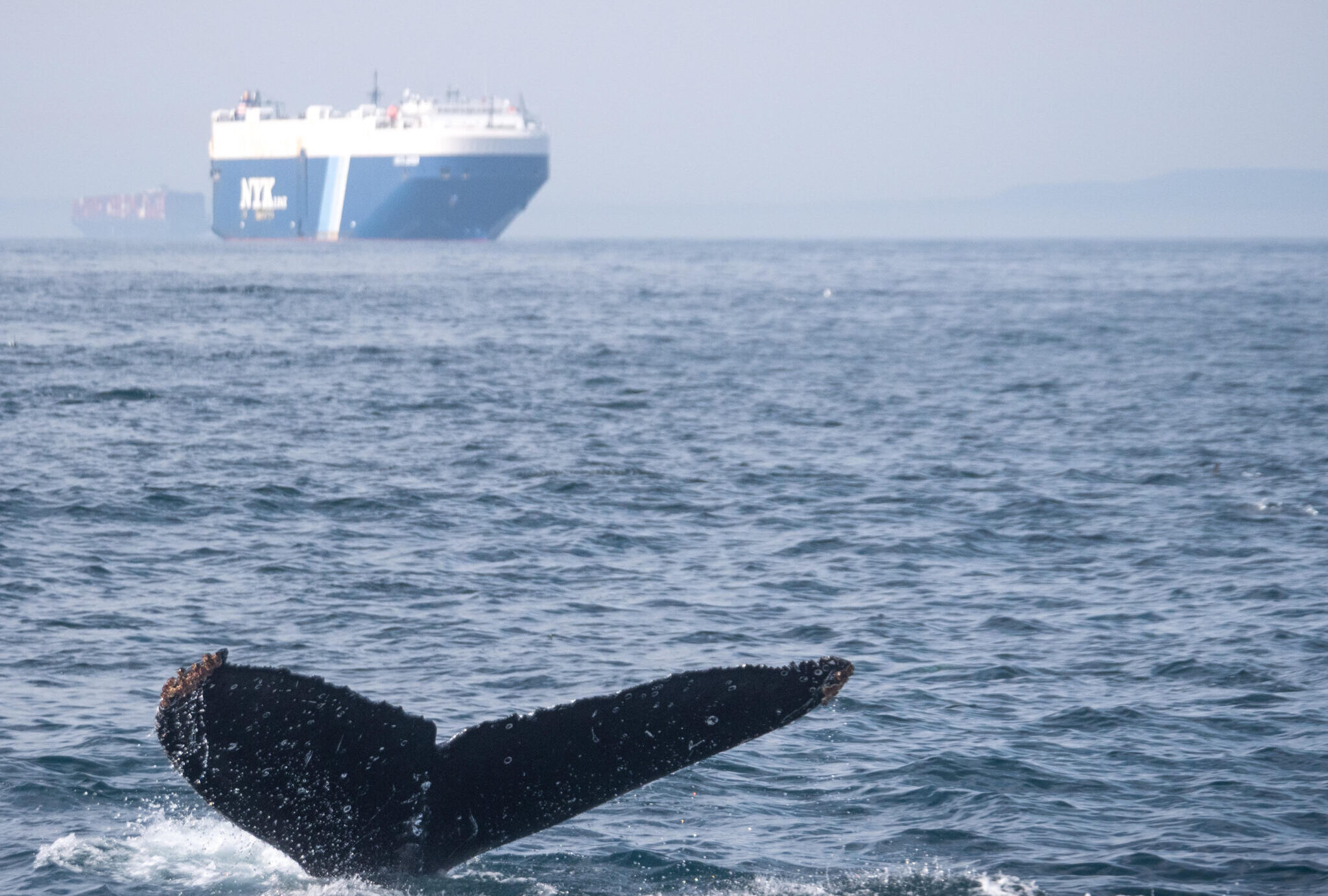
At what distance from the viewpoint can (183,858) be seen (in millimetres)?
8219

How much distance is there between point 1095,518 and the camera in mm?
18797

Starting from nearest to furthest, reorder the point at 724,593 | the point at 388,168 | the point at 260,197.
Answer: the point at 724,593 → the point at 388,168 → the point at 260,197

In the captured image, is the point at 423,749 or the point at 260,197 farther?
the point at 260,197

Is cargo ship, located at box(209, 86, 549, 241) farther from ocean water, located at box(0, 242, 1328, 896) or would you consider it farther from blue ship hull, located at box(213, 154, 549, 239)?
ocean water, located at box(0, 242, 1328, 896)

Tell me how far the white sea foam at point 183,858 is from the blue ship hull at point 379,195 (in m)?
124

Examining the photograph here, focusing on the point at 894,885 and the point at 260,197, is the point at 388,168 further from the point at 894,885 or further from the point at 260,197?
the point at 894,885

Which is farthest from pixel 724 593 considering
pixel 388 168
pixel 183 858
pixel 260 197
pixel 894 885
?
pixel 260 197

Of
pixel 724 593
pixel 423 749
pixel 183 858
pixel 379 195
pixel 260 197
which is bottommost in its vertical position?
pixel 183 858

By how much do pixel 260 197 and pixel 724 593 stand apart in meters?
139

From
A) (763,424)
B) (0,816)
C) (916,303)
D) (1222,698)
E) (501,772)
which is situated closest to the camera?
(501,772)

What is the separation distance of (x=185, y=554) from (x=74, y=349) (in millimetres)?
24607

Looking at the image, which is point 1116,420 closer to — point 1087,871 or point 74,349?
point 1087,871

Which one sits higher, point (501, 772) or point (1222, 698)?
point (501, 772)

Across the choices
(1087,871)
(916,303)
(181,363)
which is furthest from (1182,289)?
(1087,871)
